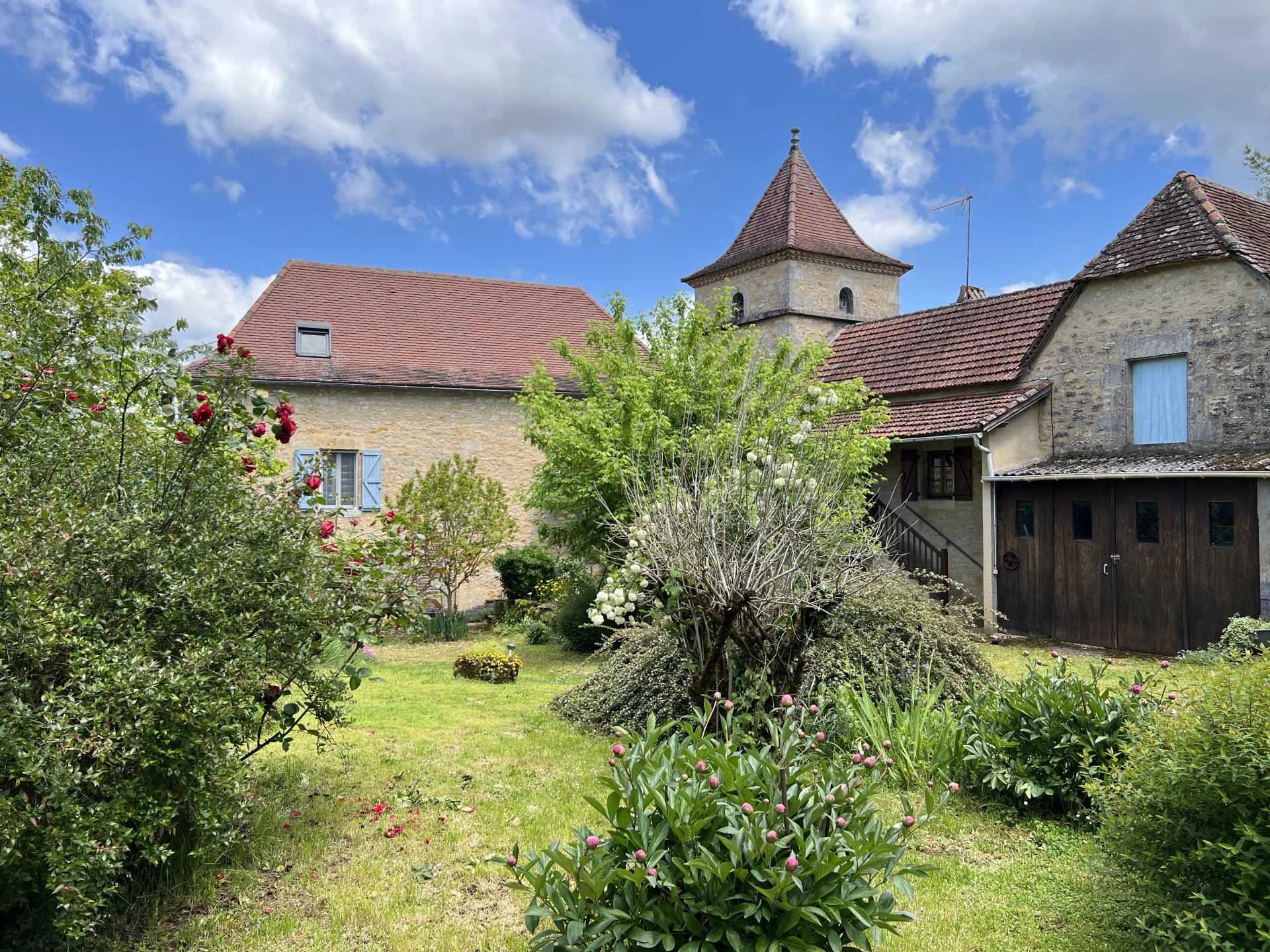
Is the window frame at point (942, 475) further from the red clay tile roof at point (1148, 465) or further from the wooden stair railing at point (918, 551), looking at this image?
the red clay tile roof at point (1148, 465)

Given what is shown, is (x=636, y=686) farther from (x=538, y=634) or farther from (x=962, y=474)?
(x=962, y=474)

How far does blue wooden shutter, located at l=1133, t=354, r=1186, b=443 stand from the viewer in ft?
44.8

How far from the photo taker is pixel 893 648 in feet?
24.2

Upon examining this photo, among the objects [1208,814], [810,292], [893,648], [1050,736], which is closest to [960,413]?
[893,648]

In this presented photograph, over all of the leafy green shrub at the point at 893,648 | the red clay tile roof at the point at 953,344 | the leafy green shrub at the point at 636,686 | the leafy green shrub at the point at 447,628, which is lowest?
the leafy green shrub at the point at 447,628

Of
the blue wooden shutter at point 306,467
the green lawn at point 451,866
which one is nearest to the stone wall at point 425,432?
the green lawn at point 451,866

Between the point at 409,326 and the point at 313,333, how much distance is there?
235 cm

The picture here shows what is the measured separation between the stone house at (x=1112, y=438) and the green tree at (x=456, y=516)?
702 cm

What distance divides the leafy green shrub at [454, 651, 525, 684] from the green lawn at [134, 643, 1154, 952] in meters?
3.65

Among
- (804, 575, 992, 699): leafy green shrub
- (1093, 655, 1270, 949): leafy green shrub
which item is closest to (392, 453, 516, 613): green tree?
(804, 575, 992, 699): leafy green shrub

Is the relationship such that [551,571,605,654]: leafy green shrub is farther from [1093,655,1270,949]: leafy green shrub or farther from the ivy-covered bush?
[1093,655,1270,949]: leafy green shrub

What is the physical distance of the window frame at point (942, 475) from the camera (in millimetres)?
16297

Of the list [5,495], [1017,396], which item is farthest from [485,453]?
[5,495]

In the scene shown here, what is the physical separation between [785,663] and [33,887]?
4705mm
